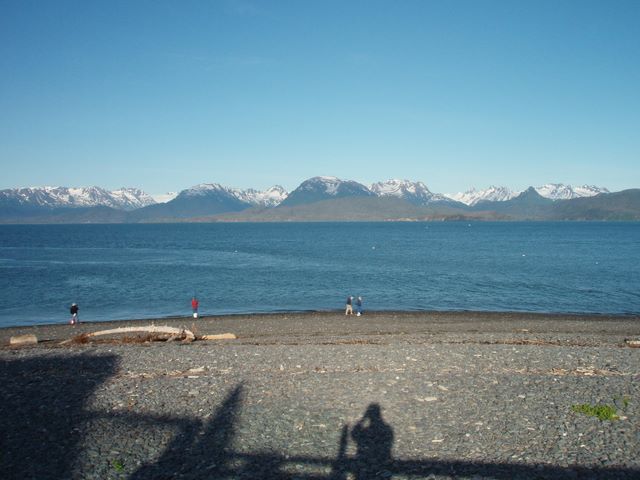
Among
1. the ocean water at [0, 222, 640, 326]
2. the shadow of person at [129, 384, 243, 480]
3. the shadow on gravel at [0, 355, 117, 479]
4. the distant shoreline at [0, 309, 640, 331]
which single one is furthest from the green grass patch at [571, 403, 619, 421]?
the ocean water at [0, 222, 640, 326]

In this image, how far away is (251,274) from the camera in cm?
6600

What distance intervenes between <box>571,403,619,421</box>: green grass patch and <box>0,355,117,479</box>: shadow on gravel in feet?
34.7

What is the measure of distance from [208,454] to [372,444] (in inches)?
126

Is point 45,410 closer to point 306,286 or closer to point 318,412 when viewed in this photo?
point 318,412

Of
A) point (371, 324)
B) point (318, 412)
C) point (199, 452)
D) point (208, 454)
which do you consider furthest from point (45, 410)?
point (371, 324)

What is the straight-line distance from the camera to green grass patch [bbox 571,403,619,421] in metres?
11.3

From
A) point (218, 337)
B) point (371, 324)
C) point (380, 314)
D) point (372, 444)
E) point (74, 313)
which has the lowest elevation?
point (380, 314)

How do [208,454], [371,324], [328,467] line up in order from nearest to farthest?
[328,467]
[208,454]
[371,324]

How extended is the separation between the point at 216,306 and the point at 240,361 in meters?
28.3

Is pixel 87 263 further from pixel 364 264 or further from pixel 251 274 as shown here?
pixel 364 264

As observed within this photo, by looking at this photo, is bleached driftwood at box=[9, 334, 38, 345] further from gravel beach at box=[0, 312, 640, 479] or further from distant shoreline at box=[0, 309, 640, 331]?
distant shoreline at box=[0, 309, 640, 331]

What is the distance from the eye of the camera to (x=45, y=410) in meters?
11.9

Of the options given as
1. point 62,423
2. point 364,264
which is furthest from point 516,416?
point 364,264

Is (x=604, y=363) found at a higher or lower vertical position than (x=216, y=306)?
higher
